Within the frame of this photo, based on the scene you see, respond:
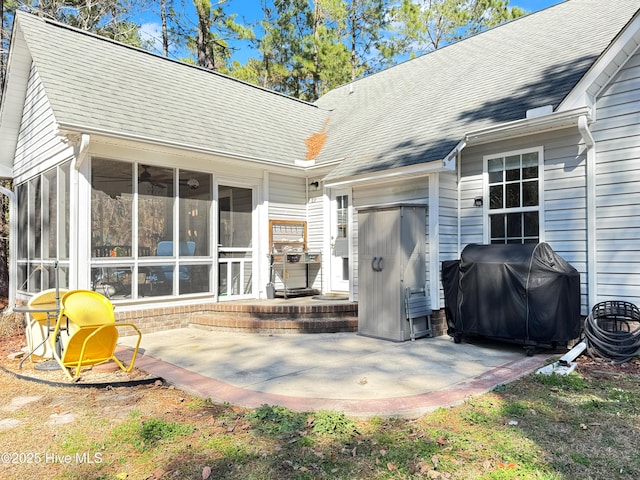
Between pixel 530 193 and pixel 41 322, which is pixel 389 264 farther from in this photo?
pixel 41 322

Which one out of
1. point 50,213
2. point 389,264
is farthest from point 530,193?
point 50,213

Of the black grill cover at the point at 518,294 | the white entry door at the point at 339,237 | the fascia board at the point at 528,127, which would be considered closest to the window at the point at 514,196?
the fascia board at the point at 528,127

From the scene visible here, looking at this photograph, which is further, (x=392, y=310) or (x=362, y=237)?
(x=362, y=237)

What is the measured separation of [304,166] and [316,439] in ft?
22.6

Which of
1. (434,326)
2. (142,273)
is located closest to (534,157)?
(434,326)

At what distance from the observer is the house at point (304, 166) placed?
572 centimetres

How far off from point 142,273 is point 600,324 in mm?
6802

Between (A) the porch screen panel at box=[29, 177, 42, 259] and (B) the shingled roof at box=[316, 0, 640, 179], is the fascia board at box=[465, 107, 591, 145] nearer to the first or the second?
(B) the shingled roof at box=[316, 0, 640, 179]

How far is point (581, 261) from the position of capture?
19.2 ft

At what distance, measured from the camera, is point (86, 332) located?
15.3 ft

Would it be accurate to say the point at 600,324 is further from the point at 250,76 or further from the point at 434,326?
the point at 250,76

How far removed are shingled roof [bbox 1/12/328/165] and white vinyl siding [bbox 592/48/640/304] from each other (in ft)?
18.3

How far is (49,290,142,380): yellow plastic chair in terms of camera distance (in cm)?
460

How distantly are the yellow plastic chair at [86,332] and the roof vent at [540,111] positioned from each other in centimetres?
567
